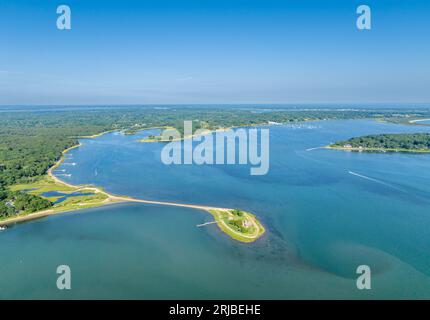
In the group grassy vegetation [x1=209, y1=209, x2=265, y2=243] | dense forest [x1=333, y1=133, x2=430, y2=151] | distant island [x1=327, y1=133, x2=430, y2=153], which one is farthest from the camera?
dense forest [x1=333, y1=133, x2=430, y2=151]

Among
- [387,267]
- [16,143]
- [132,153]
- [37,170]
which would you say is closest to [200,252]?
[387,267]

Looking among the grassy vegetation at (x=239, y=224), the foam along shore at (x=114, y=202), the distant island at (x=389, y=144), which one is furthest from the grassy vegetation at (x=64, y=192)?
the distant island at (x=389, y=144)

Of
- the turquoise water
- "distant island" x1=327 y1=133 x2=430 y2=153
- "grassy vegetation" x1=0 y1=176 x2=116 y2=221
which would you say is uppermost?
"distant island" x1=327 y1=133 x2=430 y2=153

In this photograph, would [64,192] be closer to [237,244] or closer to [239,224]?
[239,224]

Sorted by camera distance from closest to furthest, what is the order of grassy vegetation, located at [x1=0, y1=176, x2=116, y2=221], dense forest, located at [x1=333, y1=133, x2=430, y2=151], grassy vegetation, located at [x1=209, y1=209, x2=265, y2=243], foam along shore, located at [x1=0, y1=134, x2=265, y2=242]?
grassy vegetation, located at [x1=209, y1=209, x2=265, y2=243], foam along shore, located at [x1=0, y1=134, x2=265, y2=242], grassy vegetation, located at [x1=0, y1=176, x2=116, y2=221], dense forest, located at [x1=333, y1=133, x2=430, y2=151]

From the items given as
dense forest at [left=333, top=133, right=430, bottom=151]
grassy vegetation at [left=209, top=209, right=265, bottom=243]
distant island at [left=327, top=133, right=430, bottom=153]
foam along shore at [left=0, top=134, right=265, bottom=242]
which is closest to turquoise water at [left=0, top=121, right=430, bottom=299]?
grassy vegetation at [left=209, top=209, right=265, bottom=243]

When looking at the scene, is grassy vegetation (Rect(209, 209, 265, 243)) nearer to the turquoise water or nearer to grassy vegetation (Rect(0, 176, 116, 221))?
the turquoise water

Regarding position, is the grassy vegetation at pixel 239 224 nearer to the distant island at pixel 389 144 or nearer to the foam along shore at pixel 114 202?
the foam along shore at pixel 114 202
